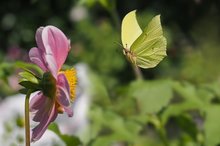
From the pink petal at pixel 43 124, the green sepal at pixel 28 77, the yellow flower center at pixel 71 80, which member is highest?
the green sepal at pixel 28 77

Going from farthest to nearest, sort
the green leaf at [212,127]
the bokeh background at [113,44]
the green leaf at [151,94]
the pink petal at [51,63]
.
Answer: the bokeh background at [113,44], the green leaf at [151,94], the green leaf at [212,127], the pink petal at [51,63]

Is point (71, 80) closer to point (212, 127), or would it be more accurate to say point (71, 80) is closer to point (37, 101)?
point (37, 101)

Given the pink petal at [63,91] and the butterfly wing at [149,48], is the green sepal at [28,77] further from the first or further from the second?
the butterfly wing at [149,48]

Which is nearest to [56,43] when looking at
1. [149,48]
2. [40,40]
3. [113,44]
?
[40,40]

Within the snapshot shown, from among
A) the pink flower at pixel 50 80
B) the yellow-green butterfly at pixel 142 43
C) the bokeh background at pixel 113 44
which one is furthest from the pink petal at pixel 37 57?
the bokeh background at pixel 113 44

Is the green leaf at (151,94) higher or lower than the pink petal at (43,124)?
lower

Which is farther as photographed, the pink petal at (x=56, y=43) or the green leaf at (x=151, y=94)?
the green leaf at (x=151, y=94)

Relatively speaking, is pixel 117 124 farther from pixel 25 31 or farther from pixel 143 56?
pixel 25 31
